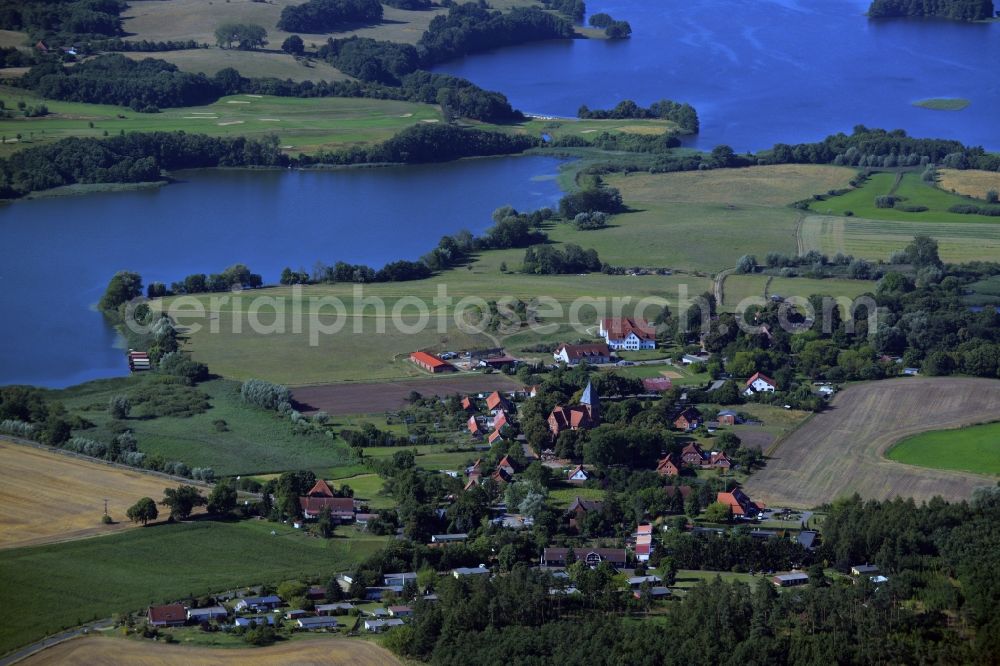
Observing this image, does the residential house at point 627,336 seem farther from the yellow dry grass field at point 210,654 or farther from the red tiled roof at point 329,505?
the yellow dry grass field at point 210,654

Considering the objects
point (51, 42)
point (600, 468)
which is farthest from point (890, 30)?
point (600, 468)

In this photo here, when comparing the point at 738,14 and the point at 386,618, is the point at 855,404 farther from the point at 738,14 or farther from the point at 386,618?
the point at 738,14

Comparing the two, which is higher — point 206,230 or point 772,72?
point 772,72

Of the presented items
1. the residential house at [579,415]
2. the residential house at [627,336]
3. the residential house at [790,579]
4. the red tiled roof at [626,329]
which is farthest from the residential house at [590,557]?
the red tiled roof at [626,329]

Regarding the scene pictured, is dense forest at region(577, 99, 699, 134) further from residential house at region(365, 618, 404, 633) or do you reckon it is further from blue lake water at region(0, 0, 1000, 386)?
residential house at region(365, 618, 404, 633)

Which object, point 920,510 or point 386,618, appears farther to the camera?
point 920,510

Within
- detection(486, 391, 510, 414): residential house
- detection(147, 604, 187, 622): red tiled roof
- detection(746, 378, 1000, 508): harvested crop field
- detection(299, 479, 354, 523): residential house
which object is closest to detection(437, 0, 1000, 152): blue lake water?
detection(746, 378, 1000, 508): harvested crop field

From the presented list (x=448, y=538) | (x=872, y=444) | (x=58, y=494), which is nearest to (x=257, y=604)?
(x=448, y=538)

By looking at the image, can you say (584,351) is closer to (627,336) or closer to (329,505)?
(627,336)
